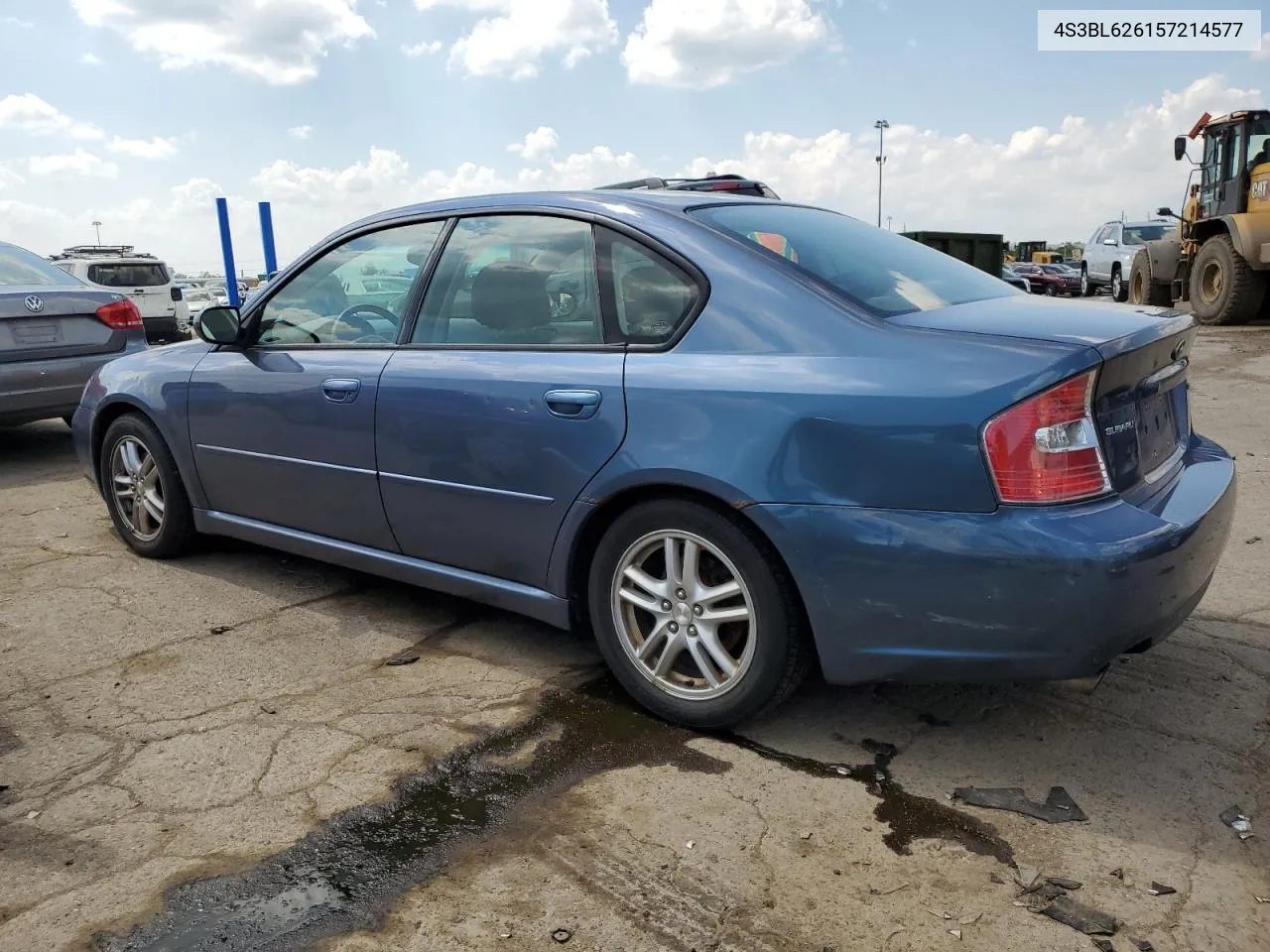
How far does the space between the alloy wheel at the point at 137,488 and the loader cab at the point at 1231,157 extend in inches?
602

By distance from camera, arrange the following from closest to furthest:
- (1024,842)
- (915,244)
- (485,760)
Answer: (1024,842)
(485,760)
(915,244)

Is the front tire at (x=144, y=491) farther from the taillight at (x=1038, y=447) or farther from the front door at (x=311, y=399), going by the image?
the taillight at (x=1038, y=447)

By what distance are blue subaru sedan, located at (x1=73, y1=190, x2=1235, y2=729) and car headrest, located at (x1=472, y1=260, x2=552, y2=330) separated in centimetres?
1

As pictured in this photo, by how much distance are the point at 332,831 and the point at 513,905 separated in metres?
0.57

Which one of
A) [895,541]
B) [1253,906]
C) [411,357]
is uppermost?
[411,357]

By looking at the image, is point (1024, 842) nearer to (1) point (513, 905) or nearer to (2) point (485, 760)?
(1) point (513, 905)

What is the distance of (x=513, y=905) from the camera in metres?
2.22

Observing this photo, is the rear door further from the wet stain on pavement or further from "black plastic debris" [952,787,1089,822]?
"black plastic debris" [952,787,1089,822]

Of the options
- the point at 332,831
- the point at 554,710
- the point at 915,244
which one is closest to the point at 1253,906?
the point at 554,710

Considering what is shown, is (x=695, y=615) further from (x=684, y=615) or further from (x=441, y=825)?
(x=441, y=825)

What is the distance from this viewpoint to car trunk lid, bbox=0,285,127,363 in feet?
21.9

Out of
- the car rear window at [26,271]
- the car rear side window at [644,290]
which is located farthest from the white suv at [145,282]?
the car rear side window at [644,290]

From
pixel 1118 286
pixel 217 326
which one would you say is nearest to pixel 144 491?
pixel 217 326

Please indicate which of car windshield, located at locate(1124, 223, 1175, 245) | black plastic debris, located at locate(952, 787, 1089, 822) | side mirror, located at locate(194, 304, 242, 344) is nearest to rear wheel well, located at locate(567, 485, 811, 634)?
black plastic debris, located at locate(952, 787, 1089, 822)
